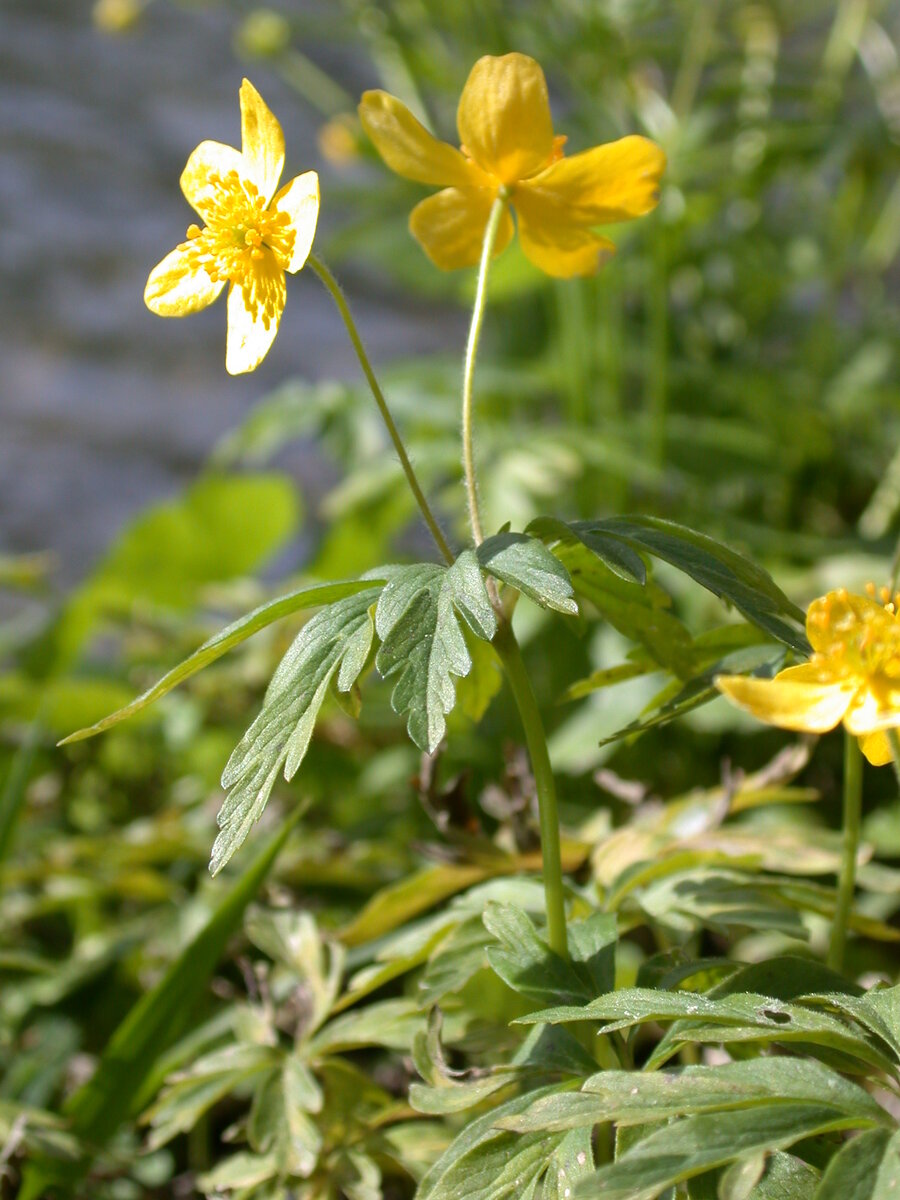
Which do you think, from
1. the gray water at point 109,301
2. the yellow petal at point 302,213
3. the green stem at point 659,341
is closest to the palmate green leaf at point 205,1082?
the yellow petal at point 302,213

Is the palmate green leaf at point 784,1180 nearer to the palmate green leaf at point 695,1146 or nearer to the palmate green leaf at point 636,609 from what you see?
the palmate green leaf at point 695,1146

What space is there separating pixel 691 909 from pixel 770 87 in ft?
4.03

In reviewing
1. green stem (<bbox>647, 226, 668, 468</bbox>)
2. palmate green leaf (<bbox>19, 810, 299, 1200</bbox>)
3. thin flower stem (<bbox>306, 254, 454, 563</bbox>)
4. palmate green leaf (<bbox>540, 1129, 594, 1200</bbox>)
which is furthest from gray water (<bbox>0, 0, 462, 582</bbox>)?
palmate green leaf (<bbox>540, 1129, 594, 1200</bbox>)

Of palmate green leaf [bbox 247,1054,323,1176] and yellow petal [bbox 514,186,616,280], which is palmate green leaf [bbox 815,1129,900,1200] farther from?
yellow petal [bbox 514,186,616,280]

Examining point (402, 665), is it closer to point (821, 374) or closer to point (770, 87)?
point (770, 87)

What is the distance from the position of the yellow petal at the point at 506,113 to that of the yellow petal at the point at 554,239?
2cm

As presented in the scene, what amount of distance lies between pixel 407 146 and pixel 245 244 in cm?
8

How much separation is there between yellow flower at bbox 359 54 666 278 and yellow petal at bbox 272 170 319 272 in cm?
4

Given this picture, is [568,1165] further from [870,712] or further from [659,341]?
[659,341]

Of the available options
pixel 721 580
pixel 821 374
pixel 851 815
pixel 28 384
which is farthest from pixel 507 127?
pixel 28 384

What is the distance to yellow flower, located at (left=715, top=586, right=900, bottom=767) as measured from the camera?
1.13 ft

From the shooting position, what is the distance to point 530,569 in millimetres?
399

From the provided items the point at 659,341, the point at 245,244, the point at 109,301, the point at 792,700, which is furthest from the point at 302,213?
the point at 109,301

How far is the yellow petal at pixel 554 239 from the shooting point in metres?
0.52
